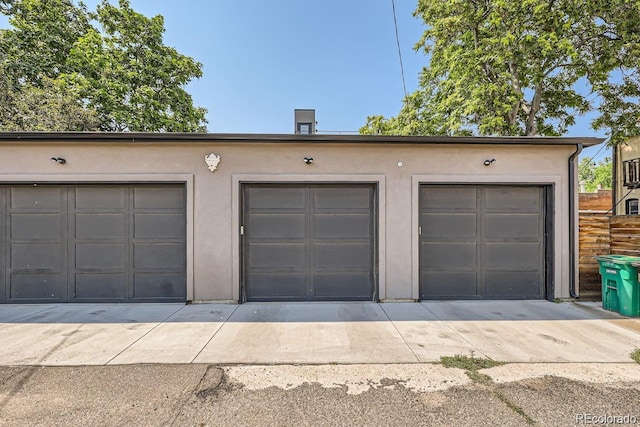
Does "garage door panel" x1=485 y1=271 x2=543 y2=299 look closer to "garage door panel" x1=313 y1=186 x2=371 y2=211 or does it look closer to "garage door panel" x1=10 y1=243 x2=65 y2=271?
"garage door panel" x1=313 y1=186 x2=371 y2=211

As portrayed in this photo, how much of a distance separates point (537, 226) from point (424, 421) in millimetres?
4827

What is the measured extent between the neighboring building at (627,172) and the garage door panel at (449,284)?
1051 centimetres

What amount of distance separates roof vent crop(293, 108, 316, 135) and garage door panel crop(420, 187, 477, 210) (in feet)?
15.8

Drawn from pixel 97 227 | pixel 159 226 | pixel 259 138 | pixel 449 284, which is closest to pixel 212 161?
pixel 259 138

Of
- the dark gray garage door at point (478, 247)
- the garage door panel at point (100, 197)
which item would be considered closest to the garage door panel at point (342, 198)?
the dark gray garage door at point (478, 247)

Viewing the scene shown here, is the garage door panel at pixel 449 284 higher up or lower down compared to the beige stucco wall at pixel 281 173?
lower down

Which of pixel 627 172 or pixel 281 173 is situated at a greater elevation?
pixel 627 172

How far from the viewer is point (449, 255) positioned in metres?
5.45

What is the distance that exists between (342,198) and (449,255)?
7.46 ft

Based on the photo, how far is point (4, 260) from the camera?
204 inches

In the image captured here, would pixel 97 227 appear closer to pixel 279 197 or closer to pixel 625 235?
pixel 279 197

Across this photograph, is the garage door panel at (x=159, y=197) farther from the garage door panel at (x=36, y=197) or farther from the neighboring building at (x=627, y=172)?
the neighboring building at (x=627, y=172)

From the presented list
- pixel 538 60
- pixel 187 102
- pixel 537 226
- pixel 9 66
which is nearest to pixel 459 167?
pixel 537 226

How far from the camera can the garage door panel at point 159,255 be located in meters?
5.27
